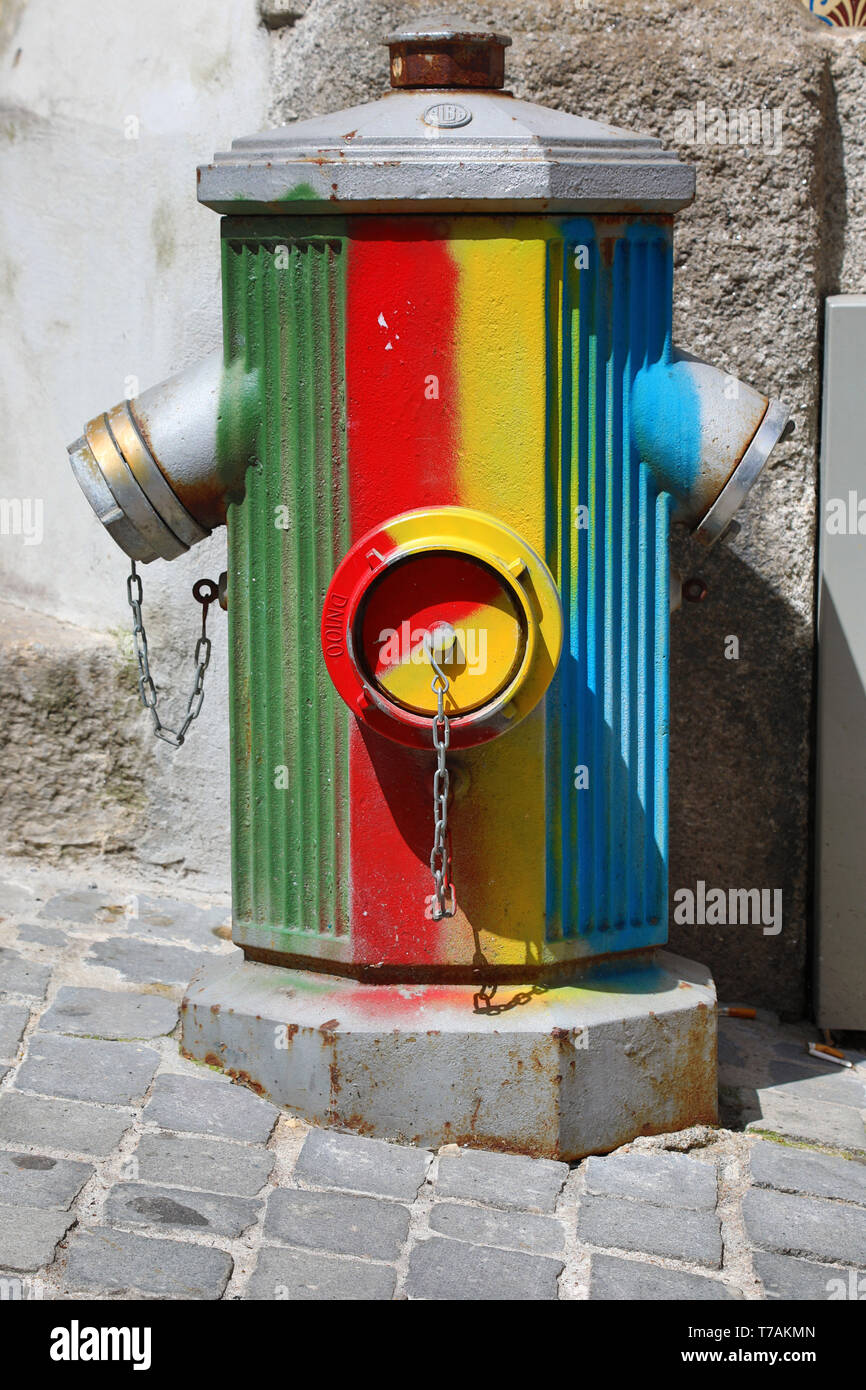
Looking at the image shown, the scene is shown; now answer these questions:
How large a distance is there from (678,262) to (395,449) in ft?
4.15

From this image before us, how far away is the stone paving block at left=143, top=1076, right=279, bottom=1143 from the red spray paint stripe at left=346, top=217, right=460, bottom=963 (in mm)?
380

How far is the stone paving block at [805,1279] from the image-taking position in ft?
8.38

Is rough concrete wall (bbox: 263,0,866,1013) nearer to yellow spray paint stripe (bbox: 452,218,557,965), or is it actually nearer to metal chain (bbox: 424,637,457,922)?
yellow spray paint stripe (bbox: 452,218,557,965)

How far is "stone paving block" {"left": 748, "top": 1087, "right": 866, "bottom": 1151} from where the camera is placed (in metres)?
3.15

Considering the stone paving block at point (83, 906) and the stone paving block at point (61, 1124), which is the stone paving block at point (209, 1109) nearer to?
the stone paving block at point (61, 1124)

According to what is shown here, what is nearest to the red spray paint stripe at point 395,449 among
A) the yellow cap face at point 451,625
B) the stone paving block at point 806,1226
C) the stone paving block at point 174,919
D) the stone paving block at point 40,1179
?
the yellow cap face at point 451,625

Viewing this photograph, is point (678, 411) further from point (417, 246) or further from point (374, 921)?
point (374, 921)

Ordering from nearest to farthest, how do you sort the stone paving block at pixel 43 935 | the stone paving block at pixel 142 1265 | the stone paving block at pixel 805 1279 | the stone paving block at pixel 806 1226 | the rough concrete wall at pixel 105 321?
1. the stone paving block at pixel 142 1265
2. the stone paving block at pixel 805 1279
3. the stone paving block at pixel 806 1226
4. the stone paving block at pixel 43 935
5. the rough concrete wall at pixel 105 321

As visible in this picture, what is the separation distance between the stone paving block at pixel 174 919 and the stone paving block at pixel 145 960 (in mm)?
→ 79

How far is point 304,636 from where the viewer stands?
3.00 metres

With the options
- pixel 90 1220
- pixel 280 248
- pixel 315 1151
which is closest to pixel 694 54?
pixel 280 248

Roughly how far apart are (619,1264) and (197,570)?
Answer: 91.4 inches

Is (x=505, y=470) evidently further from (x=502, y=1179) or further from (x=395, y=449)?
(x=502, y=1179)

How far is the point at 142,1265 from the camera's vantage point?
8.13 ft
